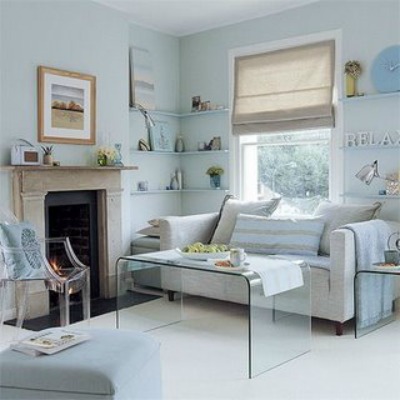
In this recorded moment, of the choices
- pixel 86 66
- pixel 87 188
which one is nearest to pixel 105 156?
pixel 87 188

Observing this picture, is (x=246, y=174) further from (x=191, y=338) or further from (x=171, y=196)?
(x=191, y=338)

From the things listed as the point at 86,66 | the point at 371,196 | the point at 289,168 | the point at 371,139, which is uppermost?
the point at 86,66

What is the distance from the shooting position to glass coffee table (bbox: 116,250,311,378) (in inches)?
127

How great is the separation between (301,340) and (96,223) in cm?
229

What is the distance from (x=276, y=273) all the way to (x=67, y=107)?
2443 mm

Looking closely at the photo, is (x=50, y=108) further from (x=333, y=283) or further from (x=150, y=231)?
(x=333, y=283)

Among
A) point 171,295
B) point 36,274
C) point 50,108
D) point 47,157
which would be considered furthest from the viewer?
point 171,295

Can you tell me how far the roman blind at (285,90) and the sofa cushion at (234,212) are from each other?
0.81 meters

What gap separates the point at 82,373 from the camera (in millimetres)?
2111

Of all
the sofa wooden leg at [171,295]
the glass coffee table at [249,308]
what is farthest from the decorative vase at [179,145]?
the sofa wooden leg at [171,295]

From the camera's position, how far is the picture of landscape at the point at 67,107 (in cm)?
461

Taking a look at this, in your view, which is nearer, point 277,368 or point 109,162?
point 277,368

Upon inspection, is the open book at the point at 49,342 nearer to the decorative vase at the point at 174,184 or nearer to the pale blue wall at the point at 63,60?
the pale blue wall at the point at 63,60

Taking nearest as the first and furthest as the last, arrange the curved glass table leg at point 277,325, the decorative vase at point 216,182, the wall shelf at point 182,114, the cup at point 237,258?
the curved glass table leg at point 277,325 → the cup at point 237,258 → the wall shelf at point 182,114 → the decorative vase at point 216,182
